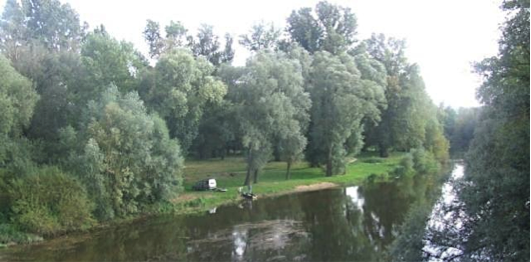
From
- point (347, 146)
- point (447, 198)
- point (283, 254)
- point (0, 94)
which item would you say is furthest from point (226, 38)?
point (447, 198)

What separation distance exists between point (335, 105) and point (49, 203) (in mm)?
30994

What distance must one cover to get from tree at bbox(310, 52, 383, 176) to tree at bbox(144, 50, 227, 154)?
42.9ft

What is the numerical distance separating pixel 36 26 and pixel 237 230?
172 feet

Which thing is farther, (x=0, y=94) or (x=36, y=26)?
(x=36, y=26)

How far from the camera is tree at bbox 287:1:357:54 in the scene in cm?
6812

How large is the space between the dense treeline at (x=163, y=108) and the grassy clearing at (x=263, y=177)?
1.76m

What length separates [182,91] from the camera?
43.1 metres

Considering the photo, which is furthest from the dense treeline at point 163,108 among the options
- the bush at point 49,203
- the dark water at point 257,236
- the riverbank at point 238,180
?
the dark water at point 257,236

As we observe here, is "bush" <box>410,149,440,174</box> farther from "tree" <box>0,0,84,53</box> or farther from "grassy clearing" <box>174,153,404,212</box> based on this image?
"tree" <box>0,0,84,53</box>

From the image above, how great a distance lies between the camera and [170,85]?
42.7m

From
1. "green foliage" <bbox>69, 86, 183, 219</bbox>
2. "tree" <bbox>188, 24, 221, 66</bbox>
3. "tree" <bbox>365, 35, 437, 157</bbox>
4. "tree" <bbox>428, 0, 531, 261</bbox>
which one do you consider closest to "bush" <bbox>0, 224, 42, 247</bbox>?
"green foliage" <bbox>69, 86, 183, 219</bbox>

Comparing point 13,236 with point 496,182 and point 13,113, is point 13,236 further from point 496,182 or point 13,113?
point 496,182

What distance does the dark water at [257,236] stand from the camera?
25734 mm

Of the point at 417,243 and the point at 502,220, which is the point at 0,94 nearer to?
the point at 417,243
